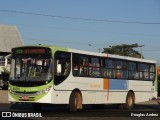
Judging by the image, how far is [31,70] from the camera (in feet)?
70.0

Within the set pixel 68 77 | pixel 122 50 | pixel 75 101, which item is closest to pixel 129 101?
pixel 75 101

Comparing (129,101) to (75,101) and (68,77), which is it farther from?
(68,77)

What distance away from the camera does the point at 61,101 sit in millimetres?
21844

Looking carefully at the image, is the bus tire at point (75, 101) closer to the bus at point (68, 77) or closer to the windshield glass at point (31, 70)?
the bus at point (68, 77)

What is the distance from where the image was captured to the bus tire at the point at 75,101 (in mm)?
22578

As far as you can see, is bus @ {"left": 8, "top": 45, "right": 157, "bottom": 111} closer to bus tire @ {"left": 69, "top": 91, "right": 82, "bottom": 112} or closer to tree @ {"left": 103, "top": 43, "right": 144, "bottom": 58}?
bus tire @ {"left": 69, "top": 91, "right": 82, "bottom": 112}

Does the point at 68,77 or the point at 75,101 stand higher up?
the point at 68,77

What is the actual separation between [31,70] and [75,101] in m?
2.78

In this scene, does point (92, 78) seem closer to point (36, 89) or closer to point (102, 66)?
point (102, 66)

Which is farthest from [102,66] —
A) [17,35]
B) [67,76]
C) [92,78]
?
Result: [17,35]

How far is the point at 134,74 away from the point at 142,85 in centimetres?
117

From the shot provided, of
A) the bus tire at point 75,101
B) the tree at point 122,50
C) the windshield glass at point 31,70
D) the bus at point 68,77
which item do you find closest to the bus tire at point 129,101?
the bus at point 68,77

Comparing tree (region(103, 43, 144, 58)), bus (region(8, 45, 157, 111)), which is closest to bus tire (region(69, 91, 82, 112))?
bus (region(8, 45, 157, 111))

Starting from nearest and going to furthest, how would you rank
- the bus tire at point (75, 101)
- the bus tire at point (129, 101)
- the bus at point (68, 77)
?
the bus at point (68, 77)
the bus tire at point (75, 101)
the bus tire at point (129, 101)
